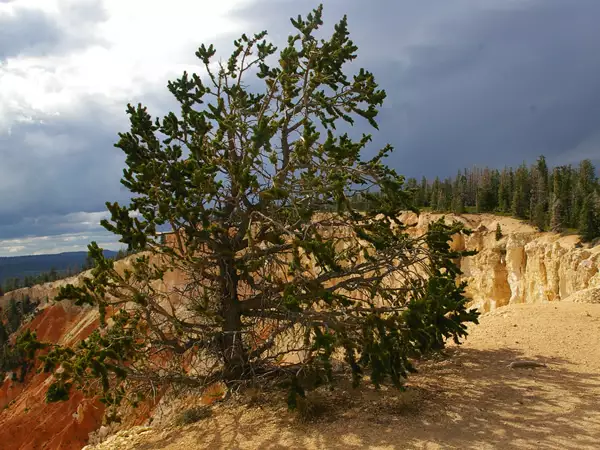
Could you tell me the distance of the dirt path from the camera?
6203 millimetres

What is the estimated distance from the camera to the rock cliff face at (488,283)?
30859mm

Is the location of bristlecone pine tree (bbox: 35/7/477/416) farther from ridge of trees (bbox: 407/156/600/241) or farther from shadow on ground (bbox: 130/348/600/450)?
ridge of trees (bbox: 407/156/600/241)

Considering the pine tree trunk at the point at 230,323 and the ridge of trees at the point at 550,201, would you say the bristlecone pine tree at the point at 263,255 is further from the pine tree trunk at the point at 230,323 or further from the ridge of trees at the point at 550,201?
the ridge of trees at the point at 550,201

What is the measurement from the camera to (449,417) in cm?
694

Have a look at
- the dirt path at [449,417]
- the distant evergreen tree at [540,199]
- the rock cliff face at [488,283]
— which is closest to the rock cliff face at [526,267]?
the rock cliff face at [488,283]

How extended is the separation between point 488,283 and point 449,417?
118ft

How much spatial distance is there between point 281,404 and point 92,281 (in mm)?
4369

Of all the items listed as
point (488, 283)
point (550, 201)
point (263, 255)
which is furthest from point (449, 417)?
point (550, 201)

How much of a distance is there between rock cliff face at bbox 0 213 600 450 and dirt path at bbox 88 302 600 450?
19.5m

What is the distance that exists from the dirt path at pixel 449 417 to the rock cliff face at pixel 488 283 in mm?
19526

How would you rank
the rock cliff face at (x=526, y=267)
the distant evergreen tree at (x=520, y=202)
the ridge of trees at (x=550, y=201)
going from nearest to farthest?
the rock cliff face at (x=526, y=267)
the ridge of trees at (x=550, y=201)
the distant evergreen tree at (x=520, y=202)

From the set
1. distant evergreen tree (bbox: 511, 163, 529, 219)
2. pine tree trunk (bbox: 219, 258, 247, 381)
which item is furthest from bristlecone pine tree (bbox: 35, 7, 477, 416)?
distant evergreen tree (bbox: 511, 163, 529, 219)

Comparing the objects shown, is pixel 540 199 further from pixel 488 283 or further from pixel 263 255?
pixel 263 255

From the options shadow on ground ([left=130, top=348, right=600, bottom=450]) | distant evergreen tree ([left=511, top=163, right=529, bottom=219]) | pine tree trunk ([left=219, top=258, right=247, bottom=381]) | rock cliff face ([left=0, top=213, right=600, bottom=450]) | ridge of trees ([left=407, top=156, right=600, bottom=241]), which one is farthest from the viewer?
distant evergreen tree ([left=511, top=163, right=529, bottom=219])
